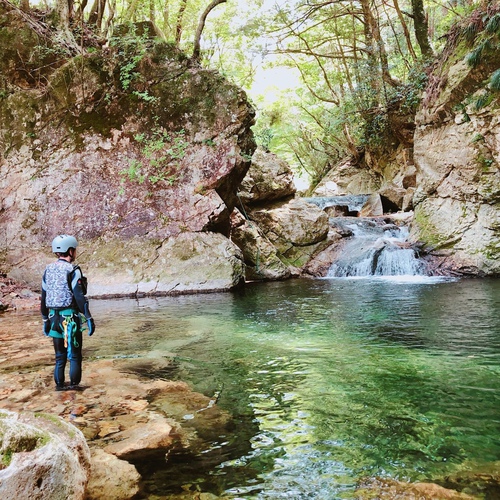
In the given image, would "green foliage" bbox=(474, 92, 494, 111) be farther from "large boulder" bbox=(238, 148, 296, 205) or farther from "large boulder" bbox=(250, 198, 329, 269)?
"large boulder" bbox=(238, 148, 296, 205)

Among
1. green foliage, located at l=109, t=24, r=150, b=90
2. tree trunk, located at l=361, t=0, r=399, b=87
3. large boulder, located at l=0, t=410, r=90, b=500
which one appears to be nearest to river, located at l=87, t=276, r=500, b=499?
large boulder, located at l=0, t=410, r=90, b=500

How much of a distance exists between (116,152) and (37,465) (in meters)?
11.9

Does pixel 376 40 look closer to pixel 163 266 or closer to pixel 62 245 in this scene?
pixel 163 266

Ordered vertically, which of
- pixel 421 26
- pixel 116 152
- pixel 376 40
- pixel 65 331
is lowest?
pixel 65 331

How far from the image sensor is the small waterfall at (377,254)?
1304 cm

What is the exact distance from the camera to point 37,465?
1771mm

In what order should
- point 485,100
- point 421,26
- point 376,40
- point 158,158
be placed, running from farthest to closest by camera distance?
point 376,40, point 421,26, point 158,158, point 485,100

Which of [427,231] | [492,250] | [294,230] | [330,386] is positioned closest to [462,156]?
[427,231]

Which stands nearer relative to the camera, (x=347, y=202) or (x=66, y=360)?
(x=66, y=360)

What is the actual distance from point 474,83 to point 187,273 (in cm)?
1021

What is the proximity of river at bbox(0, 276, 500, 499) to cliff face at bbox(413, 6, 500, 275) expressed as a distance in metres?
4.58

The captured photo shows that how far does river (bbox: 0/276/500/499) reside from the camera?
2486mm

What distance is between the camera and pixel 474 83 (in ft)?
40.9

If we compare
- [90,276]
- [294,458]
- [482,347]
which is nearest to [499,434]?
[294,458]
